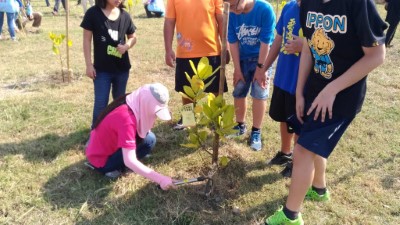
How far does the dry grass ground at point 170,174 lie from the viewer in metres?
2.35

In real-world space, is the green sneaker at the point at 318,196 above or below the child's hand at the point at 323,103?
below

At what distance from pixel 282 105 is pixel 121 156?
4.06 ft

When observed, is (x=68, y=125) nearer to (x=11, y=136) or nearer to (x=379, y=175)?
(x=11, y=136)

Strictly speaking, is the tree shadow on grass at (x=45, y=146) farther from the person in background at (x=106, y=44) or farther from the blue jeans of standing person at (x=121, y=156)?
the blue jeans of standing person at (x=121, y=156)

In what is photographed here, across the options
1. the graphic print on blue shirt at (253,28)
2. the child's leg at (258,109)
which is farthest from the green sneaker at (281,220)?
the graphic print on blue shirt at (253,28)

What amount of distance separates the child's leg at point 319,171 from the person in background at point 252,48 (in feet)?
2.51

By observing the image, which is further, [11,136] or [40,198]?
[11,136]

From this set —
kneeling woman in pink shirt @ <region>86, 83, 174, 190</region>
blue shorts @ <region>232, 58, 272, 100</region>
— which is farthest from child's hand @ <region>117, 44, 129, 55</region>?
blue shorts @ <region>232, 58, 272, 100</region>

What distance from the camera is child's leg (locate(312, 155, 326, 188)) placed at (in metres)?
2.36

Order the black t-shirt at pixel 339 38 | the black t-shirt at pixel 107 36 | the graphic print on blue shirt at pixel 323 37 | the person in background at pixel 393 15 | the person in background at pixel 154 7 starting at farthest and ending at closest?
the person in background at pixel 154 7
the person in background at pixel 393 15
the black t-shirt at pixel 107 36
the graphic print on blue shirt at pixel 323 37
the black t-shirt at pixel 339 38

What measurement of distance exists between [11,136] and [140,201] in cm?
168

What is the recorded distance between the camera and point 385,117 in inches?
152

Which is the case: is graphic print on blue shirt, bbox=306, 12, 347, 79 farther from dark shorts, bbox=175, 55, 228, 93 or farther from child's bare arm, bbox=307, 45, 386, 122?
dark shorts, bbox=175, 55, 228, 93

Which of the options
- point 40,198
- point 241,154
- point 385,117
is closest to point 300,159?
point 241,154
